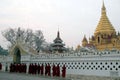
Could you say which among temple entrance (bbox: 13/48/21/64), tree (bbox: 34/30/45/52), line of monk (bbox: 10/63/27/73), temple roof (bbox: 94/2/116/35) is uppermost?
temple roof (bbox: 94/2/116/35)

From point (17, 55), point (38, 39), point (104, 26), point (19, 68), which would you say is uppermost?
point (104, 26)

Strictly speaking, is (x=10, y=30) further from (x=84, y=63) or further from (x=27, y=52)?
(x=84, y=63)

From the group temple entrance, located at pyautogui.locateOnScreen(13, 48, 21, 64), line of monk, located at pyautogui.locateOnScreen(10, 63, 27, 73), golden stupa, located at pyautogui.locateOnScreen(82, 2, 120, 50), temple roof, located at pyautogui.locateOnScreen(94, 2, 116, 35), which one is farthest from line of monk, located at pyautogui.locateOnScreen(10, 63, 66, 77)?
temple roof, located at pyautogui.locateOnScreen(94, 2, 116, 35)

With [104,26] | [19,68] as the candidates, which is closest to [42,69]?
[19,68]

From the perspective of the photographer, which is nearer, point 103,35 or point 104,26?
point 103,35

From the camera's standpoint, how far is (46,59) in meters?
29.3

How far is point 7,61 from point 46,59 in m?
8.58

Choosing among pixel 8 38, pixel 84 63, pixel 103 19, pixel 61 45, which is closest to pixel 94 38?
pixel 103 19

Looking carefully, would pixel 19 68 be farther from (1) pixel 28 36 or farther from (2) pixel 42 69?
(1) pixel 28 36

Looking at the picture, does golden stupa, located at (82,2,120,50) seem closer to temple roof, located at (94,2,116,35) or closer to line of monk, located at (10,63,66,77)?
temple roof, located at (94,2,116,35)

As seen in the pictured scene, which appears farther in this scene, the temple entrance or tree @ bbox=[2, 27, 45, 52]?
tree @ bbox=[2, 27, 45, 52]

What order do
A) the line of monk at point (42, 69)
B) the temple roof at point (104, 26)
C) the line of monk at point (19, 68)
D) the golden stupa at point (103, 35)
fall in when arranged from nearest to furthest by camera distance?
1. the line of monk at point (42, 69)
2. the line of monk at point (19, 68)
3. the golden stupa at point (103, 35)
4. the temple roof at point (104, 26)

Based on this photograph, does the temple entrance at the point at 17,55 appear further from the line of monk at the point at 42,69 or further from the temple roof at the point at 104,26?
the temple roof at the point at 104,26

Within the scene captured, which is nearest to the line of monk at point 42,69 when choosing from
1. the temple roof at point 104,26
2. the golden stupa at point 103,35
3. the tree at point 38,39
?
the golden stupa at point 103,35
